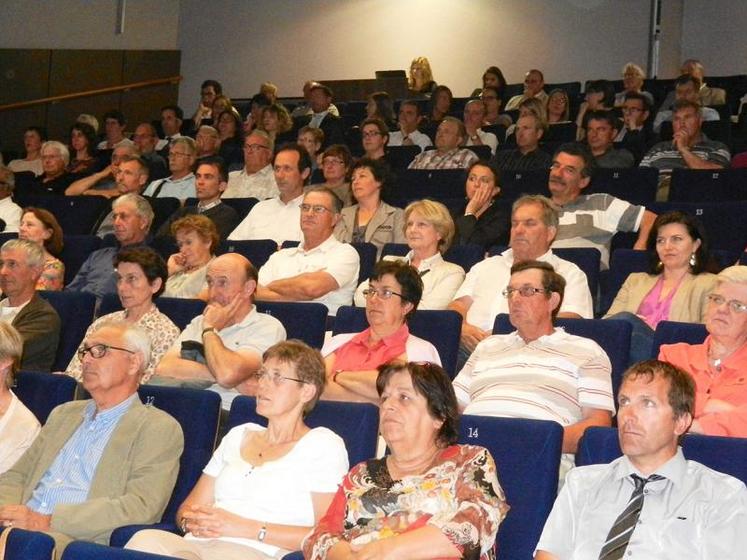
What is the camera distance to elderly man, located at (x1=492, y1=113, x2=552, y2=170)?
23.5ft

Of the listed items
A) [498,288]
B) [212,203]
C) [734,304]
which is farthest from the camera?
[212,203]

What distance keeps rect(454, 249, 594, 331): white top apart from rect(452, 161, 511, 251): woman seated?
769mm

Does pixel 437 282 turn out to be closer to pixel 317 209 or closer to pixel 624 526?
pixel 317 209

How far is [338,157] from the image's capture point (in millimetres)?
6680

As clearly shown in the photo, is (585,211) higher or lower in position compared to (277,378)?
higher

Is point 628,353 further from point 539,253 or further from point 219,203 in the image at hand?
point 219,203

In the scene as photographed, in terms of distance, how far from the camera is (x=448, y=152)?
24.7 ft

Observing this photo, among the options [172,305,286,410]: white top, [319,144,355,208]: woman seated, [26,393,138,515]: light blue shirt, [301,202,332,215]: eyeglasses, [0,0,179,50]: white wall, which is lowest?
[26,393,138,515]: light blue shirt

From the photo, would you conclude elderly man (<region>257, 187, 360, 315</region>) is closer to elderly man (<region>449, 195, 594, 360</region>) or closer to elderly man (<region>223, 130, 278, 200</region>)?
elderly man (<region>449, 195, 594, 360</region>)

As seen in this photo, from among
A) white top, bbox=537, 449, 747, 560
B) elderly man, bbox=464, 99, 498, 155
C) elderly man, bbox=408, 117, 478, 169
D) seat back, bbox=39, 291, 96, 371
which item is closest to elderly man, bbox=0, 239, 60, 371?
seat back, bbox=39, 291, 96, 371

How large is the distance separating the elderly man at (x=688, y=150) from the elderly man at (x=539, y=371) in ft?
10.7

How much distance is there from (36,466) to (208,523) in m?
0.75

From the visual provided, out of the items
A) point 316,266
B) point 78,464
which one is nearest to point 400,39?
point 316,266

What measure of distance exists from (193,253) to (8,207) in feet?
7.39
